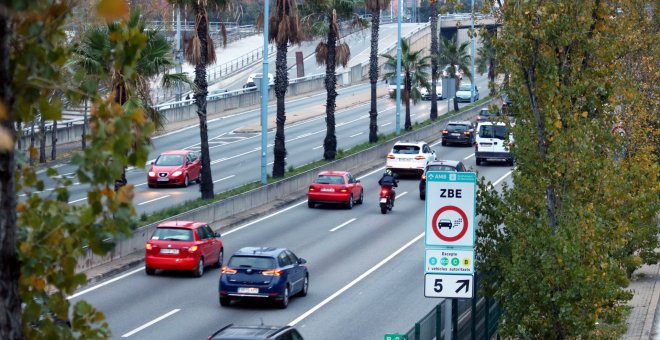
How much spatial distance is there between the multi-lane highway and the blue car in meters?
0.38

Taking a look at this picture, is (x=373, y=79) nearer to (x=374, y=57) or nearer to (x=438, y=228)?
(x=374, y=57)

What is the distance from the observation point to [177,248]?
27469 millimetres

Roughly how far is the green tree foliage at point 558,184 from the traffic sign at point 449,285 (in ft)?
6.37

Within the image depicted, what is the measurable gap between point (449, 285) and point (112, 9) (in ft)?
27.9

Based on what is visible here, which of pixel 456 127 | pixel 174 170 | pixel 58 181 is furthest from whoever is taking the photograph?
pixel 456 127

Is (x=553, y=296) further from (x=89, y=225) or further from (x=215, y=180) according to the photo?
(x=215, y=180)

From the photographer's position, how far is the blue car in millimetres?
24047

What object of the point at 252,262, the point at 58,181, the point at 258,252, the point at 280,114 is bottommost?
the point at 252,262

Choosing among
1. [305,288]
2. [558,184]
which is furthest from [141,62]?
[558,184]

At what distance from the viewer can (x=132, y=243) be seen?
3034 centimetres

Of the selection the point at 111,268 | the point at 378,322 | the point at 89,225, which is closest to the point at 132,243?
the point at 111,268

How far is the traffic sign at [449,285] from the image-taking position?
12674 millimetres

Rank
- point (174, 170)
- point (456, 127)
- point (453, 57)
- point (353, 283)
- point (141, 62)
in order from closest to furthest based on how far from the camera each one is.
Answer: point (353, 283) < point (141, 62) < point (174, 170) < point (456, 127) < point (453, 57)

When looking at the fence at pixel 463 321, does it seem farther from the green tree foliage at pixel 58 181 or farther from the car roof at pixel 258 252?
the green tree foliage at pixel 58 181
